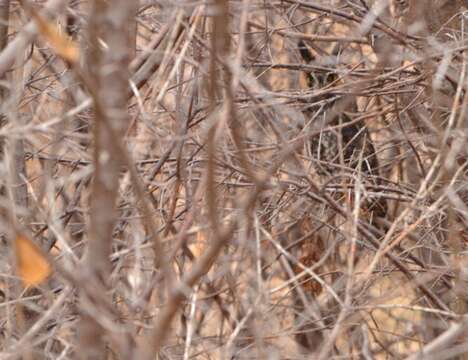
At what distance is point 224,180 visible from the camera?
10.8 feet

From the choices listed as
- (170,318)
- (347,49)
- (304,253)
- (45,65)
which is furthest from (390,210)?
(170,318)

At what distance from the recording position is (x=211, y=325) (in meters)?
4.82

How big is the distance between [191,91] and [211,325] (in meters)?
1.76

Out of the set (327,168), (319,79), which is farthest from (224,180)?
(319,79)

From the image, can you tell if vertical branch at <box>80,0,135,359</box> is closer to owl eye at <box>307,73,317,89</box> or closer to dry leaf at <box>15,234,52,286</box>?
dry leaf at <box>15,234,52,286</box>

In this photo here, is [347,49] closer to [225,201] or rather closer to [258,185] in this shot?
[225,201]

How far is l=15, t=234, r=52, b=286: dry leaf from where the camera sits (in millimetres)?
1711

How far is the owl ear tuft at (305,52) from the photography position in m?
4.54

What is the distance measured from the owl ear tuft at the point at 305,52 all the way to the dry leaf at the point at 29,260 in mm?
2970

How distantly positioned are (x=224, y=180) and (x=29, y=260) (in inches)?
63.8

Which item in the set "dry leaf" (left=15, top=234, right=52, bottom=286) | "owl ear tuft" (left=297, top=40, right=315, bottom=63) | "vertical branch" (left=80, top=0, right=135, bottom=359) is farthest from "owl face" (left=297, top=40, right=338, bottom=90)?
"dry leaf" (left=15, top=234, right=52, bottom=286)

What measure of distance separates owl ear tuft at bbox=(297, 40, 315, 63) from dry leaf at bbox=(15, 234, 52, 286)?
2970 millimetres

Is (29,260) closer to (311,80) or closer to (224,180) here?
(224,180)

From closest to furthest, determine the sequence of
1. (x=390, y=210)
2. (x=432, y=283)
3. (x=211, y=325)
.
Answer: (x=432, y=283) < (x=390, y=210) < (x=211, y=325)
